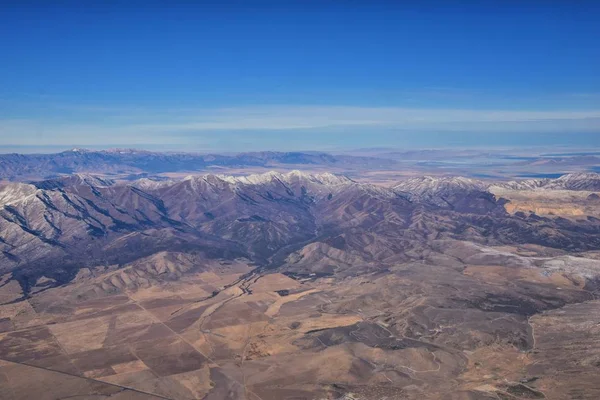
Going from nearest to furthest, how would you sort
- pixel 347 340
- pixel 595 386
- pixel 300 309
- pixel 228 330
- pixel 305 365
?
pixel 595 386, pixel 305 365, pixel 347 340, pixel 228 330, pixel 300 309

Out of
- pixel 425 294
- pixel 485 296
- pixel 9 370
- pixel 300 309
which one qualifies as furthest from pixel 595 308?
pixel 9 370

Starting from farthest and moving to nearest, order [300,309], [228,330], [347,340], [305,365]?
[300,309]
[228,330]
[347,340]
[305,365]

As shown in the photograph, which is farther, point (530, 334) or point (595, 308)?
point (595, 308)

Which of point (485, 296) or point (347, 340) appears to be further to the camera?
point (485, 296)

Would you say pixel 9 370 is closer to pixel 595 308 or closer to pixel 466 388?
pixel 466 388

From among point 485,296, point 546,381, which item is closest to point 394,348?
point 546,381

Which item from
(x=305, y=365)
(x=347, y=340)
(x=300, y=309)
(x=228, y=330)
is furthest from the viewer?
(x=300, y=309)

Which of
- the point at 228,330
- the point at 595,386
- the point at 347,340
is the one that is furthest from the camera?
the point at 228,330

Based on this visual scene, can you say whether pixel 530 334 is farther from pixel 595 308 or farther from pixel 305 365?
pixel 305 365
